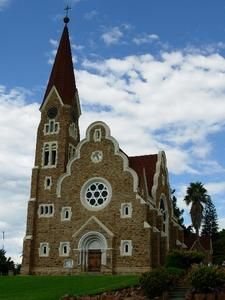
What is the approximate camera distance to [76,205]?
49375mm

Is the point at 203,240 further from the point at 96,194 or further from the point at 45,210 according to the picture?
the point at 45,210

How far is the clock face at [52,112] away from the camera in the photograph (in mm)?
55156

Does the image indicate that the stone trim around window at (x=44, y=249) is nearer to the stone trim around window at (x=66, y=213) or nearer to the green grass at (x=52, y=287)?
the stone trim around window at (x=66, y=213)

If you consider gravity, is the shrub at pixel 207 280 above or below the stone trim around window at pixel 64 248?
below

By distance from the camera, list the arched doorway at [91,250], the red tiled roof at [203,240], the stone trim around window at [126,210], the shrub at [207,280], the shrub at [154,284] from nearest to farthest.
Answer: the shrub at [207,280] → the shrub at [154,284] → the stone trim around window at [126,210] → the arched doorway at [91,250] → the red tiled roof at [203,240]

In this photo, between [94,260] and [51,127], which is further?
[51,127]

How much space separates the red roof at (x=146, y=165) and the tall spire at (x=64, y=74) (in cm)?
964

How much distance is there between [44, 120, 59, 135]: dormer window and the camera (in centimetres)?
5453

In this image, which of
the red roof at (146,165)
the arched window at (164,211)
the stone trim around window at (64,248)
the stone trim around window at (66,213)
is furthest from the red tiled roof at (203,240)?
the stone trim around window at (64,248)

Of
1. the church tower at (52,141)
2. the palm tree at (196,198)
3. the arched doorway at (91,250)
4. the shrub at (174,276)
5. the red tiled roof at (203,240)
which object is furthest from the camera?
the red tiled roof at (203,240)

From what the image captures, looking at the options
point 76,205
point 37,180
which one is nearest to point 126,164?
point 76,205

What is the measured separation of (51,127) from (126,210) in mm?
13747

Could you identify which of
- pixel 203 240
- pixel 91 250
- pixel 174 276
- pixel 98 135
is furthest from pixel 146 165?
pixel 174 276

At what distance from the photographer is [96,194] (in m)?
49.2
